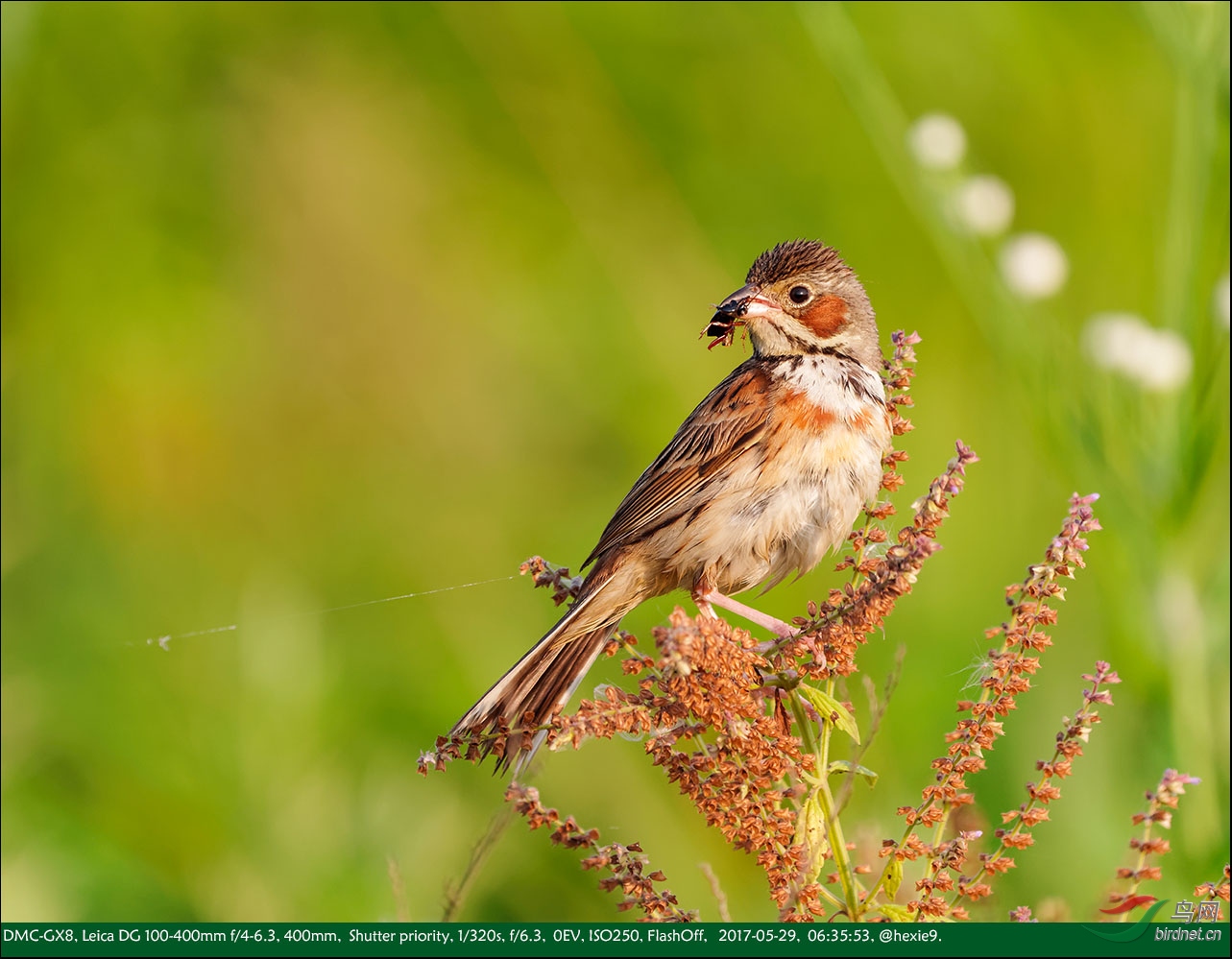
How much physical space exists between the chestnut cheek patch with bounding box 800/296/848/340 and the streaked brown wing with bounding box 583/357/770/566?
0.69 ft

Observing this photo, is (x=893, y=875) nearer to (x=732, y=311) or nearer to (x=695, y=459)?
(x=695, y=459)

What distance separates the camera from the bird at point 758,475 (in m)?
3.39

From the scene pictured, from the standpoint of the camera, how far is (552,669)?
3.35m

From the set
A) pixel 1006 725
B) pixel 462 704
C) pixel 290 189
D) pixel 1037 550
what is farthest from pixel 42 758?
pixel 1037 550

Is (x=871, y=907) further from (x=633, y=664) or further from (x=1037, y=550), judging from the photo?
(x=1037, y=550)

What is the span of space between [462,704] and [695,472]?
149cm

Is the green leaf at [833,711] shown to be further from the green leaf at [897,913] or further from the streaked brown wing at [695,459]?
the streaked brown wing at [695,459]

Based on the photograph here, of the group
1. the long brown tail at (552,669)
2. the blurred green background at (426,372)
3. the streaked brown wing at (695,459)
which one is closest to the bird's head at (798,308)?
the streaked brown wing at (695,459)

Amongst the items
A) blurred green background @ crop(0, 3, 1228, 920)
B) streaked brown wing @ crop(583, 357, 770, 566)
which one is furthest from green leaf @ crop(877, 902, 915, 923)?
streaked brown wing @ crop(583, 357, 770, 566)

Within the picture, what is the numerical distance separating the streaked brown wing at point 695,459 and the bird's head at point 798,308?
0.15 m

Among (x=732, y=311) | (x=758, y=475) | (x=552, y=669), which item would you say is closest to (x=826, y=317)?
(x=732, y=311)

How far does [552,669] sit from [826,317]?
50.9 inches

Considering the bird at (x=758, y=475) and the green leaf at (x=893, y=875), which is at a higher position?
the bird at (x=758, y=475)

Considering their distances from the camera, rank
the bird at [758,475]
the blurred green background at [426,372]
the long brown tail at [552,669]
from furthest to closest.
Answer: the blurred green background at [426,372] < the bird at [758,475] < the long brown tail at [552,669]
